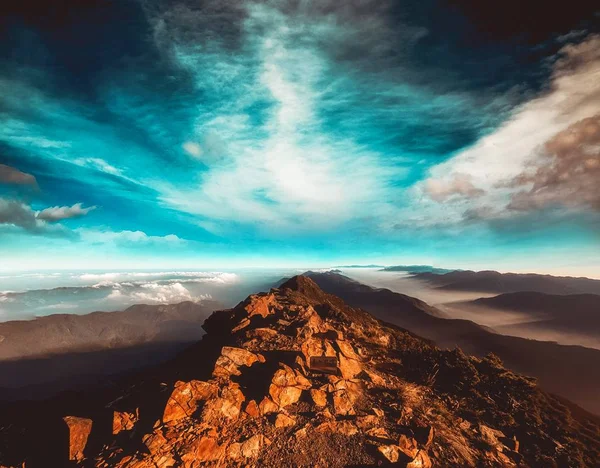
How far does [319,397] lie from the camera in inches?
928

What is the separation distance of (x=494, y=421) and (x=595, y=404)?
147 meters

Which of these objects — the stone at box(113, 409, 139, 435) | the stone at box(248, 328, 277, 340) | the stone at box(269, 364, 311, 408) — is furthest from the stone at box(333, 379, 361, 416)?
the stone at box(113, 409, 139, 435)

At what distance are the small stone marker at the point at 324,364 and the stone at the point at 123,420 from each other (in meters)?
16.8

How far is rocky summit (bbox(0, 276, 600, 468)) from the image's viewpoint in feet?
59.8

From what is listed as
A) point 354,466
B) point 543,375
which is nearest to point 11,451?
point 354,466

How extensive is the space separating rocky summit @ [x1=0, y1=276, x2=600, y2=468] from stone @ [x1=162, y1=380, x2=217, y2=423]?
0.27 feet

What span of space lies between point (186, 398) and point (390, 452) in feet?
56.2

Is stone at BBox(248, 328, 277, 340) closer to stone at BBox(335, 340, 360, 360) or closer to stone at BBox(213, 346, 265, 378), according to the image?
stone at BBox(213, 346, 265, 378)

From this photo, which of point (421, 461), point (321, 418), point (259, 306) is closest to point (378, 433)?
point (421, 461)

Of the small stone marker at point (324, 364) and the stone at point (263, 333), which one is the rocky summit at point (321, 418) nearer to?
the small stone marker at point (324, 364)

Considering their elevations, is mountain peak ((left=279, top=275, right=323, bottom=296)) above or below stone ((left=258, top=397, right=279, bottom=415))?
above

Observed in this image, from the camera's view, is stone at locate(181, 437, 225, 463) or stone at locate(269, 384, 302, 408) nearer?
stone at locate(181, 437, 225, 463)

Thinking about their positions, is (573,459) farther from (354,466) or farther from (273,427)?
(273,427)

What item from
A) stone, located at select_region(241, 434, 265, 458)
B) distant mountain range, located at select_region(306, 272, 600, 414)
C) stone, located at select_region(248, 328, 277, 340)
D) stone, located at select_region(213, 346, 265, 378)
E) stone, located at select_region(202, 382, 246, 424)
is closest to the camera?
stone, located at select_region(241, 434, 265, 458)
